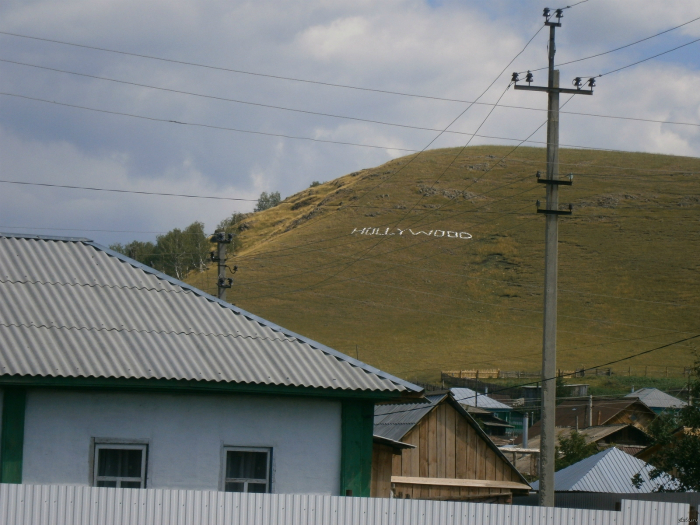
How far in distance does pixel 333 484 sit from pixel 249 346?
6.58ft

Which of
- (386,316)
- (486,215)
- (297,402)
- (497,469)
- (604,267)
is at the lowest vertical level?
(497,469)

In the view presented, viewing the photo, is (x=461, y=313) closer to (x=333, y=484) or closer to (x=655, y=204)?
(x=655, y=204)

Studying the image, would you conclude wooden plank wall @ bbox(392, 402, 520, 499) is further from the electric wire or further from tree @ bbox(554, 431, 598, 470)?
the electric wire

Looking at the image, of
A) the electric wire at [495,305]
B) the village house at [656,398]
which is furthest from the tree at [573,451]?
the electric wire at [495,305]

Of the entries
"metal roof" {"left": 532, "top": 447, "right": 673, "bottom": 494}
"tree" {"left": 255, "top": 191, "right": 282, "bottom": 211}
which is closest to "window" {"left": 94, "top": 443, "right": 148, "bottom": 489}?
"metal roof" {"left": 532, "top": 447, "right": 673, "bottom": 494}

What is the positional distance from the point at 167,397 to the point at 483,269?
9405 centimetres

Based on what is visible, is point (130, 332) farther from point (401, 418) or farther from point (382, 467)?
point (401, 418)

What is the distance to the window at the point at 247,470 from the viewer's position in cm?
1077

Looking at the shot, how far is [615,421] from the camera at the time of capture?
5747 cm

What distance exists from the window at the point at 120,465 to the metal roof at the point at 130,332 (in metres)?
0.99

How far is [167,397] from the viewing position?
10.7 meters

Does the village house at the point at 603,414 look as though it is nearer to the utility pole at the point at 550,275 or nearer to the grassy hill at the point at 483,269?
the grassy hill at the point at 483,269

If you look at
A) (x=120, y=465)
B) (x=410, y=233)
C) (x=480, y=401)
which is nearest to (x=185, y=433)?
(x=120, y=465)

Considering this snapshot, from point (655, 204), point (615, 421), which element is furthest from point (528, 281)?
point (615, 421)
